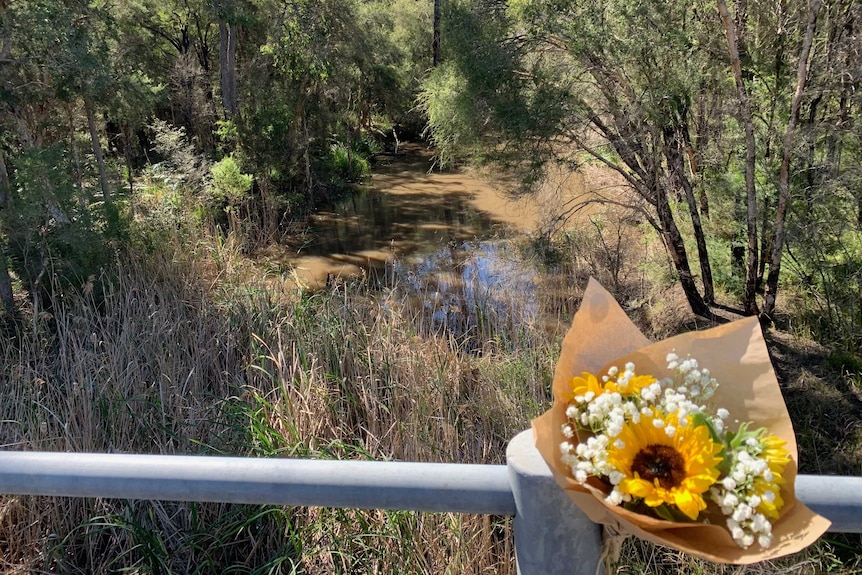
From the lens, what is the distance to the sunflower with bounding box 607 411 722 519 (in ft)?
2.39

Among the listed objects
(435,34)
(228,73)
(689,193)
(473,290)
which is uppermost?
(435,34)

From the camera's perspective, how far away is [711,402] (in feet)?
→ 2.78

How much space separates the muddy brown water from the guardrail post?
4.35 meters

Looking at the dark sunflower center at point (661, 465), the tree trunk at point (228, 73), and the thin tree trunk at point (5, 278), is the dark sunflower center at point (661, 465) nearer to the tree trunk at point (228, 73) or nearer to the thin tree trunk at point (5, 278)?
the thin tree trunk at point (5, 278)

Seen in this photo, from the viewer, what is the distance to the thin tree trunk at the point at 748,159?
5578 millimetres

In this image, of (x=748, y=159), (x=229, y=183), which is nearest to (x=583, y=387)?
(x=748, y=159)

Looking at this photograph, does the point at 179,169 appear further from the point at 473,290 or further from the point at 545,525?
the point at 545,525

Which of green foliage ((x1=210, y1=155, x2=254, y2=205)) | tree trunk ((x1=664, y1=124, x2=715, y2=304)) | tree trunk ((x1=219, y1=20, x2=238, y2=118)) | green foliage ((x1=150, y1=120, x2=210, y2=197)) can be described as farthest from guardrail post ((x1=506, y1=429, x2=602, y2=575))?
tree trunk ((x1=219, y1=20, x2=238, y2=118))

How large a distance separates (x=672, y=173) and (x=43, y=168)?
22.0ft

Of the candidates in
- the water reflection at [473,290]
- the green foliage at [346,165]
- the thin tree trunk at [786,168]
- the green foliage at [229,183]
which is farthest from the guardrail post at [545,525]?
the green foliage at [346,165]

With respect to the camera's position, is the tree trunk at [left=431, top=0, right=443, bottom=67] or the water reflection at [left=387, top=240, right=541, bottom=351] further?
the tree trunk at [left=431, top=0, right=443, bottom=67]

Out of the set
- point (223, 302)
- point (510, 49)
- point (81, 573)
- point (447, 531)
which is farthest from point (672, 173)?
point (81, 573)

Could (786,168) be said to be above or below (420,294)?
above

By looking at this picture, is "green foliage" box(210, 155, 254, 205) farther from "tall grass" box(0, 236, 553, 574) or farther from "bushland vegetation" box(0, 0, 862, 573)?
"tall grass" box(0, 236, 553, 574)
